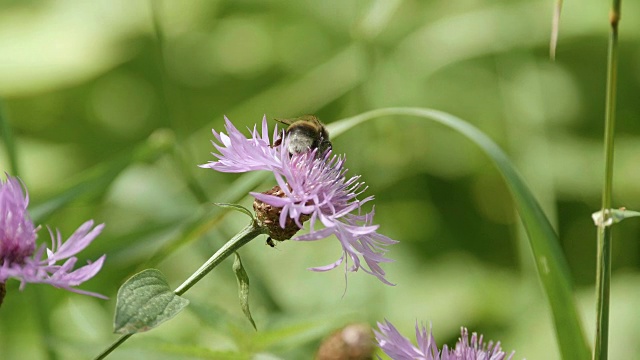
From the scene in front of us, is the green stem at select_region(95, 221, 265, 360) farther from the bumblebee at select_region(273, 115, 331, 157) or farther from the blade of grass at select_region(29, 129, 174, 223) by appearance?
the blade of grass at select_region(29, 129, 174, 223)

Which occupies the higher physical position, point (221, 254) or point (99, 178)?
point (99, 178)

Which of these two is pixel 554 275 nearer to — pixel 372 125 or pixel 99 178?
pixel 99 178

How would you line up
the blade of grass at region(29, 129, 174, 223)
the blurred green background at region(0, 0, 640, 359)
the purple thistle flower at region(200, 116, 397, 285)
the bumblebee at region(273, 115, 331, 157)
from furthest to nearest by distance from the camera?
the blurred green background at region(0, 0, 640, 359) → the blade of grass at region(29, 129, 174, 223) → the bumblebee at region(273, 115, 331, 157) → the purple thistle flower at region(200, 116, 397, 285)

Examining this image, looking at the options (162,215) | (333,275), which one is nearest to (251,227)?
(162,215)

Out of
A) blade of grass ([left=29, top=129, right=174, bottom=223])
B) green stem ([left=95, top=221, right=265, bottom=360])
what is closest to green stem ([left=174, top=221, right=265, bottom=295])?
green stem ([left=95, top=221, right=265, bottom=360])

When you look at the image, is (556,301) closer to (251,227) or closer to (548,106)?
(251,227)

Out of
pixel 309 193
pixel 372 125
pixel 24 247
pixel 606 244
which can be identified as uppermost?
pixel 372 125

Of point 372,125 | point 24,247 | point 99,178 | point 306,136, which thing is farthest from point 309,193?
point 372,125
